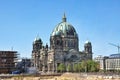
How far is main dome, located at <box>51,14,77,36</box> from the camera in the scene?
17561 centimetres

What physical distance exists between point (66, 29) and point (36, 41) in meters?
18.2

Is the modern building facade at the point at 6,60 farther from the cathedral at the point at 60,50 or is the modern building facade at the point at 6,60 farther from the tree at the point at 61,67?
the cathedral at the point at 60,50

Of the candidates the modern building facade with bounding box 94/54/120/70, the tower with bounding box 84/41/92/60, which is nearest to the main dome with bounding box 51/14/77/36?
the tower with bounding box 84/41/92/60

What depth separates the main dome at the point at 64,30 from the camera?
17561 centimetres

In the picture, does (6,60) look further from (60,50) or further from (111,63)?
(111,63)

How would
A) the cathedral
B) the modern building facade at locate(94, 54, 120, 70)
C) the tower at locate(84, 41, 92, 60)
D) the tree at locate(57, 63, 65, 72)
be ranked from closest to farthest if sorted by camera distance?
the modern building facade at locate(94, 54, 120, 70)
the tree at locate(57, 63, 65, 72)
the cathedral
the tower at locate(84, 41, 92, 60)

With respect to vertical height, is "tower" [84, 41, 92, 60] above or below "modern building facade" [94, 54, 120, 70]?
above

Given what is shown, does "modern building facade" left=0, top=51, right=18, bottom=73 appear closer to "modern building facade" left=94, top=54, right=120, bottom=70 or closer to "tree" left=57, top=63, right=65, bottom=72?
"tree" left=57, top=63, right=65, bottom=72

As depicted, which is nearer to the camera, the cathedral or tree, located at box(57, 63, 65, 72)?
tree, located at box(57, 63, 65, 72)

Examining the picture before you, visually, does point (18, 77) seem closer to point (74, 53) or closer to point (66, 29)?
point (74, 53)

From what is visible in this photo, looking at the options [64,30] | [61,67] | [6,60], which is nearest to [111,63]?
[61,67]

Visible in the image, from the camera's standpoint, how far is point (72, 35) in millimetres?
176125

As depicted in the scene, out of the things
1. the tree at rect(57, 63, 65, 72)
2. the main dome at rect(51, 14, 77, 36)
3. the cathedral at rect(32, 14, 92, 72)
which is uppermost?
the main dome at rect(51, 14, 77, 36)

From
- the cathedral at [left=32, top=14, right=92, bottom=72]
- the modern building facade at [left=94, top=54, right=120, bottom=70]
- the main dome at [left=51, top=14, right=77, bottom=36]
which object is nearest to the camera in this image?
the modern building facade at [left=94, top=54, right=120, bottom=70]
